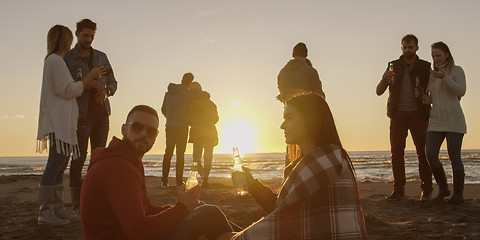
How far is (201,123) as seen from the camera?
9.44 meters

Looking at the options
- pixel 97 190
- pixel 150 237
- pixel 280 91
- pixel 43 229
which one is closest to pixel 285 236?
pixel 150 237

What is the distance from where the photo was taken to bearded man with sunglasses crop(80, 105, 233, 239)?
2.58 metres

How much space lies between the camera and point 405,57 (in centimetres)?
711

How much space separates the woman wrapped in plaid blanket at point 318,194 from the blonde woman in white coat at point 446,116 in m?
4.57

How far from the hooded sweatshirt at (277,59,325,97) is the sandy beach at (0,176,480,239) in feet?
6.55

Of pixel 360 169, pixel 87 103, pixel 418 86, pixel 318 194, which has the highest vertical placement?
pixel 418 86

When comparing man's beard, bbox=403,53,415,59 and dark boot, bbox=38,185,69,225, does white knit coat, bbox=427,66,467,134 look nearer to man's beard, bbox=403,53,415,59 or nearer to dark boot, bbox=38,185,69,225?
man's beard, bbox=403,53,415,59

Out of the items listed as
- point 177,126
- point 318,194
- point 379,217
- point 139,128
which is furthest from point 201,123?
point 318,194

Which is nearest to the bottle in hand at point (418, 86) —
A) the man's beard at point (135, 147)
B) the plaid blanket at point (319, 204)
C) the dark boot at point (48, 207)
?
the plaid blanket at point (319, 204)

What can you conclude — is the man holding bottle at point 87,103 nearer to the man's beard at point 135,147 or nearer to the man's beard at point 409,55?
the man's beard at point 135,147

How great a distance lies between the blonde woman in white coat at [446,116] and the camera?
21.0 ft

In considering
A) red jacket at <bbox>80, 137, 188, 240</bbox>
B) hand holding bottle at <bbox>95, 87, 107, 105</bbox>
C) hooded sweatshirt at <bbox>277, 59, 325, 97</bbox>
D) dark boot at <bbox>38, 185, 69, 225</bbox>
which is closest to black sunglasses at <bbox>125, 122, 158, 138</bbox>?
red jacket at <bbox>80, 137, 188, 240</bbox>

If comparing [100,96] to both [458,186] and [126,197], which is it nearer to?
[126,197]

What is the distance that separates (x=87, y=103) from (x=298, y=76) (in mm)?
3101
